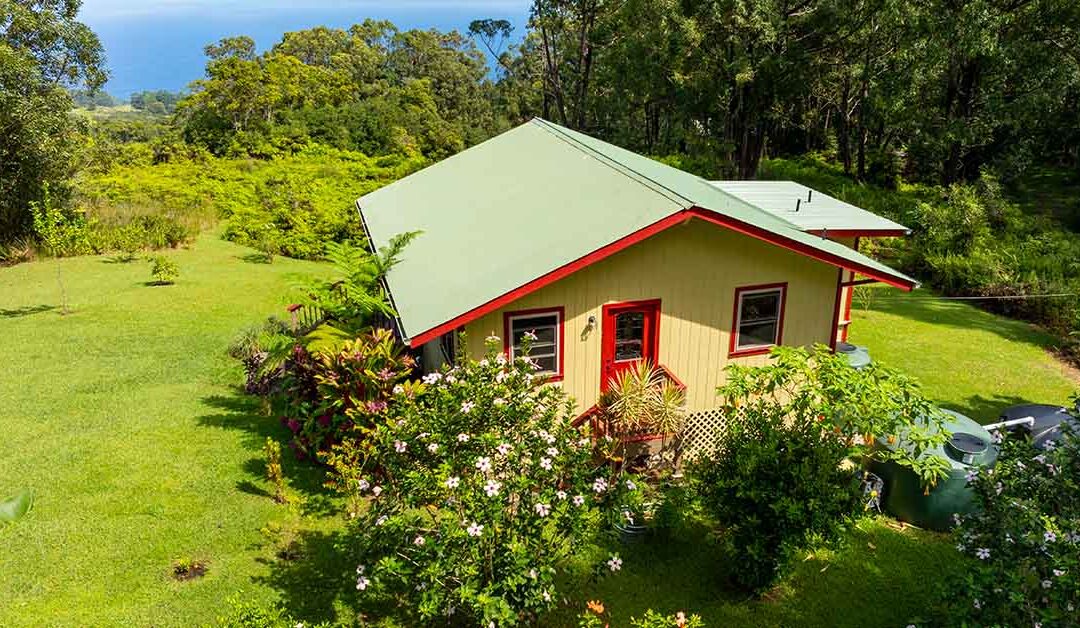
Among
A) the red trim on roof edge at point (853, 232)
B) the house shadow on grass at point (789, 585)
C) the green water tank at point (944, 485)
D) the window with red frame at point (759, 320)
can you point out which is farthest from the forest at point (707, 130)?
the house shadow on grass at point (789, 585)

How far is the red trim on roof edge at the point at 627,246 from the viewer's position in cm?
832

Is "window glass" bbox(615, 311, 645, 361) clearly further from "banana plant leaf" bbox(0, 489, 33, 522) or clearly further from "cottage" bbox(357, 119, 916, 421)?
"banana plant leaf" bbox(0, 489, 33, 522)

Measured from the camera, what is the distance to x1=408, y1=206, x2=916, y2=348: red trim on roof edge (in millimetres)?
8320

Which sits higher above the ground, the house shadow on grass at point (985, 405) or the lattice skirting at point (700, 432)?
the lattice skirting at point (700, 432)

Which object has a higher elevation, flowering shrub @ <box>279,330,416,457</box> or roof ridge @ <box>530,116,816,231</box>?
roof ridge @ <box>530,116,816,231</box>

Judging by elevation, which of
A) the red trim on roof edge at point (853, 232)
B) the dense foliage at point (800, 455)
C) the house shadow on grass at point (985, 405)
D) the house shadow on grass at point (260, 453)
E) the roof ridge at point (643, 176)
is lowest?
the house shadow on grass at point (985, 405)

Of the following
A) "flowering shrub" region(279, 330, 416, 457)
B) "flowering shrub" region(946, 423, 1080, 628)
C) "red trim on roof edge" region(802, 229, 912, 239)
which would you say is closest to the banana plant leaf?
"flowering shrub" region(946, 423, 1080, 628)

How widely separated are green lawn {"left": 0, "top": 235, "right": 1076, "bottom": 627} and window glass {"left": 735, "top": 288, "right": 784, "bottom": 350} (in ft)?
10.5

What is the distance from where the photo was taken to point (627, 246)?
29.5ft

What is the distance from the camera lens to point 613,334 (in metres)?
9.59

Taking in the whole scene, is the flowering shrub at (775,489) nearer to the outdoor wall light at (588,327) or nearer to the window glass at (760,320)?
the outdoor wall light at (588,327)

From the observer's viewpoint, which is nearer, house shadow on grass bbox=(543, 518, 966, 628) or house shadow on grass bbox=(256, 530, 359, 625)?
house shadow on grass bbox=(256, 530, 359, 625)

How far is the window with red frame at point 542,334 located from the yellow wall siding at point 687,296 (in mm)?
122

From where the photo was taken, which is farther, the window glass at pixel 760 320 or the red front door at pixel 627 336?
the window glass at pixel 760 320
